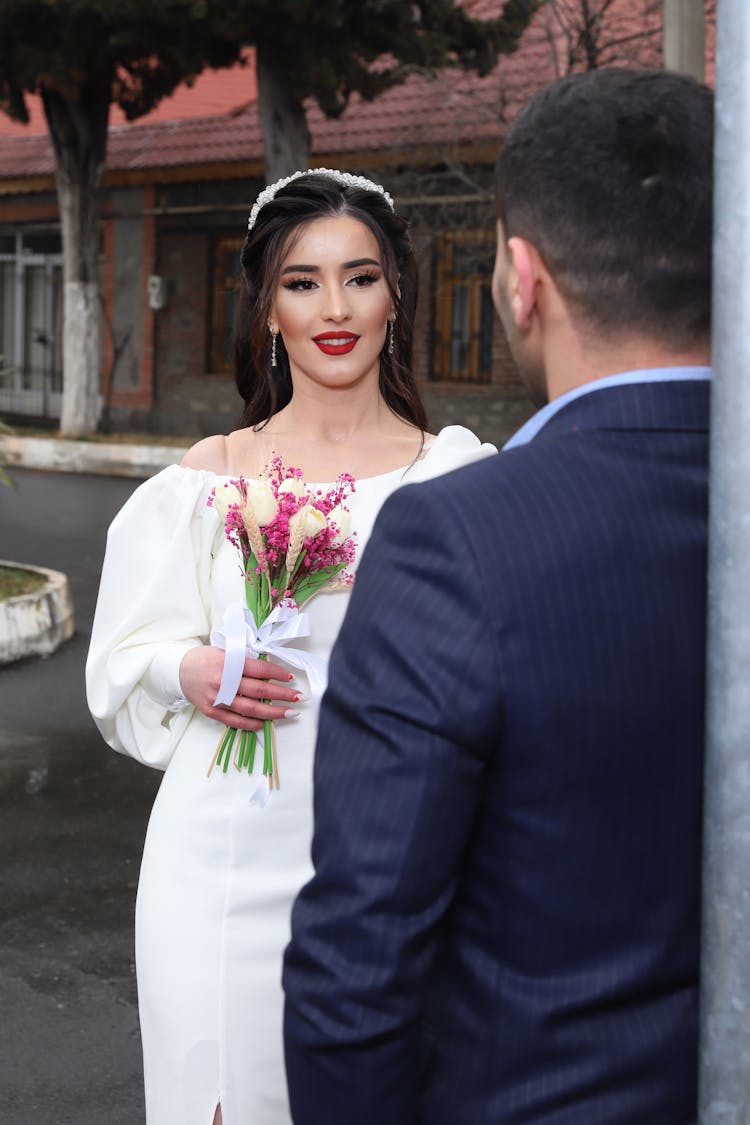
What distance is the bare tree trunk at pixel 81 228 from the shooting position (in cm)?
1959

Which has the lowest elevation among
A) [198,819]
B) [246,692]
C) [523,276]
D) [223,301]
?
[198,819]

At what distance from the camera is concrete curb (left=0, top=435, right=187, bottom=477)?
18.4 meters

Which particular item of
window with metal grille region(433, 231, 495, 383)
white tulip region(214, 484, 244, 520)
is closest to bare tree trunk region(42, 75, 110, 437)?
window with metal grille region(433, 231, 495, 383)

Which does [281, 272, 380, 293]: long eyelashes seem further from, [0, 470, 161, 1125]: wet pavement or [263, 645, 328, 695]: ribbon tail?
[0, 470, 161, 1125]: wet pavement

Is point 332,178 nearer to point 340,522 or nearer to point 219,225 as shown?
point 340,522

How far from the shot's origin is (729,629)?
1294 mm

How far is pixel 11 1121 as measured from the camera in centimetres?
363

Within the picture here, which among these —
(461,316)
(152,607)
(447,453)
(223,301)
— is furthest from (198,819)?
(223,301)

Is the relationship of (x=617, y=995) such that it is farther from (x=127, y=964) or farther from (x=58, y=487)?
(x=58, y=487)

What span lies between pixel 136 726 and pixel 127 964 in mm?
1955

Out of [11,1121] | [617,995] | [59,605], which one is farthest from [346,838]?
[59,605]

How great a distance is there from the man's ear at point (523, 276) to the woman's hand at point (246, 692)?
1.19 m

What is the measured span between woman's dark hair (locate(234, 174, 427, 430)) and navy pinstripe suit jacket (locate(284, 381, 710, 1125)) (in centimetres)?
165

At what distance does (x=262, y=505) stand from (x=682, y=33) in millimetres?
5853
